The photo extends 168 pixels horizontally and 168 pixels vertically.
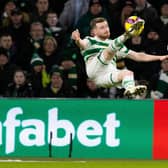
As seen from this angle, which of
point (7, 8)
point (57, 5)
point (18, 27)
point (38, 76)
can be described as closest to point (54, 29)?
point (18, 27)

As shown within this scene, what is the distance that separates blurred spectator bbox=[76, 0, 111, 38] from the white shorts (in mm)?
3901

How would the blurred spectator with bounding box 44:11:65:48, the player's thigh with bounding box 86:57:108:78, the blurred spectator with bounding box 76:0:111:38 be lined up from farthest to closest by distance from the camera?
1. the blurred spectator with bounding box 44:11:65:48
2. the blurred spectator with bounding box 76:0:111:38
3. the player's thigh with bounding box 86:57:108:78

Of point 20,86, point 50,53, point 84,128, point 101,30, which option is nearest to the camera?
point 101,30

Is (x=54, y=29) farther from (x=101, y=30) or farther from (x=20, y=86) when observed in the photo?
(x=101, y=30)

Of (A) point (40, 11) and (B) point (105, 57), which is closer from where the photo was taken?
(B) point (105, 57)

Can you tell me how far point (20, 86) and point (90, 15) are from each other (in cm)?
228

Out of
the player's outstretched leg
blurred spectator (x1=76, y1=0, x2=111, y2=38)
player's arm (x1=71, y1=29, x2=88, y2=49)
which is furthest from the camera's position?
blurred spectator (x1=76, y1=0, x2=111, y2=38)

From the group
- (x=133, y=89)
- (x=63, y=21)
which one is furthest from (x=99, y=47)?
(x=63, y=21)

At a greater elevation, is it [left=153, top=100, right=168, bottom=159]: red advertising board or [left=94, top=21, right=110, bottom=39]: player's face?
[left=94, top=21, right=110, bottom=39]: player's face

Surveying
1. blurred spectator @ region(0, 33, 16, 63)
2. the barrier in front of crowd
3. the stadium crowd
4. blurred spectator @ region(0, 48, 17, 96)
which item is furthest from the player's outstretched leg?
blurred spectator @ region(0, 33, 16, 63)

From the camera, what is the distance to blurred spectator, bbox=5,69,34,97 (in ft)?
55.0

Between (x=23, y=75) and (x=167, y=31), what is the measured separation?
3.26 metres
